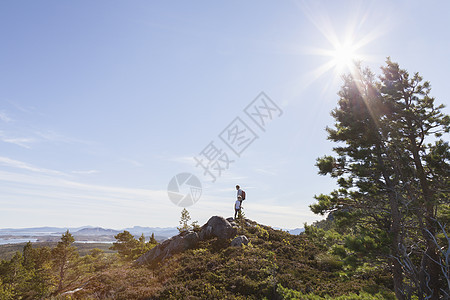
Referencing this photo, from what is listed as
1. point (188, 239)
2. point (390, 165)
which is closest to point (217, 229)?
point (188, 239)

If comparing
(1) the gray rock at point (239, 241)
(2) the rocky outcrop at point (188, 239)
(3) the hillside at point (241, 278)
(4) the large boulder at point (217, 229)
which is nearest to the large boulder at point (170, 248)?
(2) the rocky outcrop at point (188, 239)

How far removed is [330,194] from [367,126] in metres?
4.08

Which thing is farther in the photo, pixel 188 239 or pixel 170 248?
pixel 188 239

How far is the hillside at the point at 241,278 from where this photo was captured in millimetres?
11945

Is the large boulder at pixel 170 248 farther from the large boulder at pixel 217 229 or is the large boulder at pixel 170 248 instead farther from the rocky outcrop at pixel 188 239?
the large boulder at pixel 217 229

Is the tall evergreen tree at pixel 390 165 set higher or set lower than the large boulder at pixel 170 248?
Answer: higher

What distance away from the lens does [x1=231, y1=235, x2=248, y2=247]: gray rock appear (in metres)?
18.2

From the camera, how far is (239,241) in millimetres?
18484

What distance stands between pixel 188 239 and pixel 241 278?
785 centimetres

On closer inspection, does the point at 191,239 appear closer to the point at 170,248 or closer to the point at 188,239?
the point at 188,239

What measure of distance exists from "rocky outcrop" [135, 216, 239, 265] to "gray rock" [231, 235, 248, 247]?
49.7 inches

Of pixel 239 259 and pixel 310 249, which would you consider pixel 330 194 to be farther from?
pixel 310 249

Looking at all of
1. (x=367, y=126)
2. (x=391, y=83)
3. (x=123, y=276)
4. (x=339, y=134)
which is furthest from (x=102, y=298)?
(x=391, y=83)

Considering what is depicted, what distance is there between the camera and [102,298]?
12.2 metres
